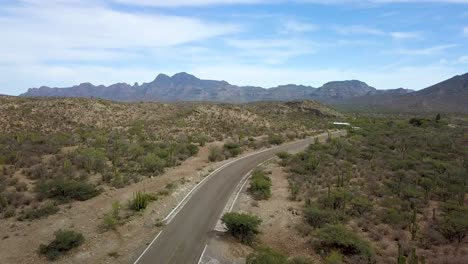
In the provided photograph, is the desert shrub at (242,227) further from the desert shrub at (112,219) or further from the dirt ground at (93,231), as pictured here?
the desert shrub at (112,219)

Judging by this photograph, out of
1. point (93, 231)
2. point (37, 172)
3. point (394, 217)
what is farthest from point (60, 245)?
point (394, 217)

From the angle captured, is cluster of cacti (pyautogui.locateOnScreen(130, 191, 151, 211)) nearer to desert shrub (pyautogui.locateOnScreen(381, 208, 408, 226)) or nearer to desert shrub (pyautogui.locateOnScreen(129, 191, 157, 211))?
desert shrub (pyautogui.locateOnScreen(129, 191, 157, 211))

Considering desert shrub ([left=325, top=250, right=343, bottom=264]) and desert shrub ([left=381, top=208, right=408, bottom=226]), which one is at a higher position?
desert shrub ([left=381, top=208, right=408, bottom=226])

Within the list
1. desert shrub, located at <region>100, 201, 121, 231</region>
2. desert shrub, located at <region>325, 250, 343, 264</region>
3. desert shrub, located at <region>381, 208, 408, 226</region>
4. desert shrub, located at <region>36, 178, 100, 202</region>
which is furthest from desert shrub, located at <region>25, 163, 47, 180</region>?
desert shrub, located at <region>381, 208, 408, 226</region>

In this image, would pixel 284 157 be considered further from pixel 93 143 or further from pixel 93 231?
pixel 93 231

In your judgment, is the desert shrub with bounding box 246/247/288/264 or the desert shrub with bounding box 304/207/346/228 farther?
the desert shrub with bounding box 304/207/346/228

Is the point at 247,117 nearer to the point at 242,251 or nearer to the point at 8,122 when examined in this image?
the point at 8,122

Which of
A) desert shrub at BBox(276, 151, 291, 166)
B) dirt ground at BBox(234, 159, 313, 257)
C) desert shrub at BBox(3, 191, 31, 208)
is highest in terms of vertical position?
desert shrub at BBox(276, 151, 291, 166)
